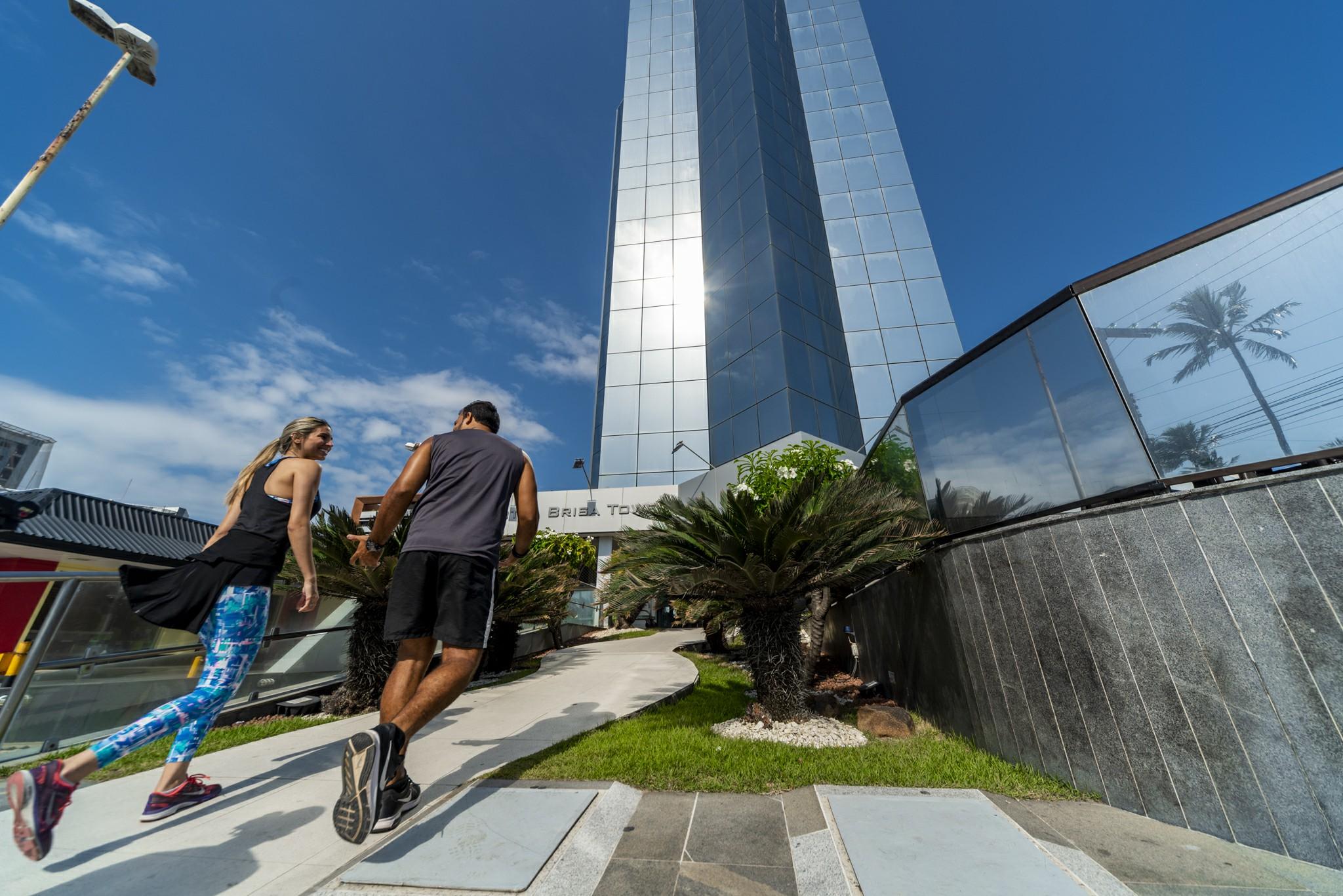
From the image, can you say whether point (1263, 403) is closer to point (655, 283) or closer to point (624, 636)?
point (624, 636)

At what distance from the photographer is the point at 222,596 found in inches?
86.8

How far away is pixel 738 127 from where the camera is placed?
23.3m

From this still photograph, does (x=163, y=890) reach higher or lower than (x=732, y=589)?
lower

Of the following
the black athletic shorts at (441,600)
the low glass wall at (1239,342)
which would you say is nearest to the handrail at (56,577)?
the black athletic shorts at (441,600)

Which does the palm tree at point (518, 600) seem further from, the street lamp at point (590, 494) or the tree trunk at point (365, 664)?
the street lamp at point (590, 494)

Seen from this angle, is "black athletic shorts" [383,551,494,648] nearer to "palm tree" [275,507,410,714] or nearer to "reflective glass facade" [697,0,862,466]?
"palm tree" [275,507,410,714]

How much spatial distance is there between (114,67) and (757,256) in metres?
17.8

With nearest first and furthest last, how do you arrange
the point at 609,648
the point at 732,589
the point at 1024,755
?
the point at 1024,755 < the point at 732,589 < the point at 609,648

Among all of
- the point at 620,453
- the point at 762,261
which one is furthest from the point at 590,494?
the point at 762,261

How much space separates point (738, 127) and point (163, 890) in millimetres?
28272

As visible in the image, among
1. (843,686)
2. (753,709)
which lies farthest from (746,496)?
(843,686)

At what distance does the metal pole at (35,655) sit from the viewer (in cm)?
263

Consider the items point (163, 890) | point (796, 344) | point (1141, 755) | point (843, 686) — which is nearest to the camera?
point (163, 890)

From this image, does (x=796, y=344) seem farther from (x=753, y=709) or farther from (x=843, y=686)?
(x=753, y=709)
